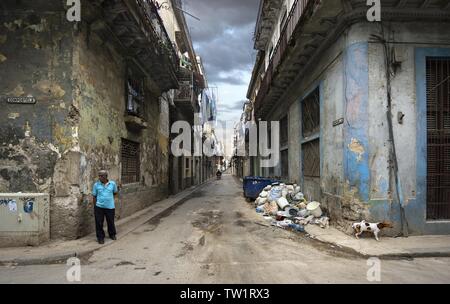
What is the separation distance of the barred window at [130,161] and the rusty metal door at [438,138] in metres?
8.29

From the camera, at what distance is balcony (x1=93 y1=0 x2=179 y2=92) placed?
735 cm

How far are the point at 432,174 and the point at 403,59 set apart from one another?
261 cm

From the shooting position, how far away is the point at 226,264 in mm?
4738

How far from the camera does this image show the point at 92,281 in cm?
411

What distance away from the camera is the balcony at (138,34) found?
24.1 feet

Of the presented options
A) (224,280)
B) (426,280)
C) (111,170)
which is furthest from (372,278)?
(111,170)

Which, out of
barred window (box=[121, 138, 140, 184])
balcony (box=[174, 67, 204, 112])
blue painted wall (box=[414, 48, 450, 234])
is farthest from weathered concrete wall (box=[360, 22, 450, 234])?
balcony (box=[174, 67, 204, 112])

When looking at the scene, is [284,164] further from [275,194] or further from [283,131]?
[275,194]

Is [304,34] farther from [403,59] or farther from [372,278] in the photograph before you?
[372,278]

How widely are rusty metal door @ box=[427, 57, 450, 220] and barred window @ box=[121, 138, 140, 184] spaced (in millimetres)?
8290

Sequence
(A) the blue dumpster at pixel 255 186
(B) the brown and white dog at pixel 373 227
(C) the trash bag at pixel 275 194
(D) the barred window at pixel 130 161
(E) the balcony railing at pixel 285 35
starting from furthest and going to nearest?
(A) the blue dumpster at pixel 255 186
(C) the trash bag at pixel 275 194
(D) the barred window at pixel 130 161
(E) the balcony railing at pixel 285 35
(B) the brown and white dog at pixel 373 227

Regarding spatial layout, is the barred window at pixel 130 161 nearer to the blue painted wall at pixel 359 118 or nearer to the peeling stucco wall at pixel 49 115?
the peeling stucco wall at pixel 49 115

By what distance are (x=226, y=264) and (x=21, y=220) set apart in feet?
13.5

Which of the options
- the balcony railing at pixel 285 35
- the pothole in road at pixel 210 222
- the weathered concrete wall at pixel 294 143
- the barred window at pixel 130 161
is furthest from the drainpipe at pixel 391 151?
the barred window at pixel 130 161
